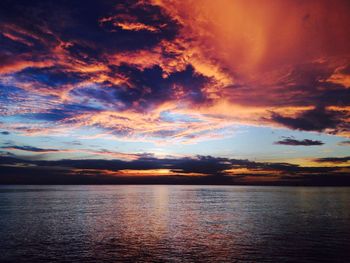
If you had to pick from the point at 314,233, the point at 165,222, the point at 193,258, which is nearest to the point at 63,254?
the point at 193,258

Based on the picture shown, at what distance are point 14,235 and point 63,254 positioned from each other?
2029cm

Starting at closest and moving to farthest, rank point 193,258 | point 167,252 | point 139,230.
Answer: point 193,258, point 167,252, point 139,230

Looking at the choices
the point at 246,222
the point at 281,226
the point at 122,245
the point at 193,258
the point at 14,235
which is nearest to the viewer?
the point at 193,258

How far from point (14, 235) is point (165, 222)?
118ft

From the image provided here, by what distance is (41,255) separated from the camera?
47.5m

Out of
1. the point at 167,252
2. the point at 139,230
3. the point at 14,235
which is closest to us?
the point at 167,252

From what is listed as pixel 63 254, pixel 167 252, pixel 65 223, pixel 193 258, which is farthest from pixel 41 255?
pixel 65 223

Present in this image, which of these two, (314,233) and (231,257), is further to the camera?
(314,233)

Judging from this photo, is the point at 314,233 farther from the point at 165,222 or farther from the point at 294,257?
the point at 165,222

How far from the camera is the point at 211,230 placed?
2768 inches

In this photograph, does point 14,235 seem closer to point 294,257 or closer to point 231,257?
point 231,257

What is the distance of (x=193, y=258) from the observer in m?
46.0

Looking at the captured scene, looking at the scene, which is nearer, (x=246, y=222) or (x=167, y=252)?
(x=167, y=252)

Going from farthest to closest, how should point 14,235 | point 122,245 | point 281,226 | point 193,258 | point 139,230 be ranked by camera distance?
point 281,226, point 139,230, point 14,235, point 122,245, point 193,258
